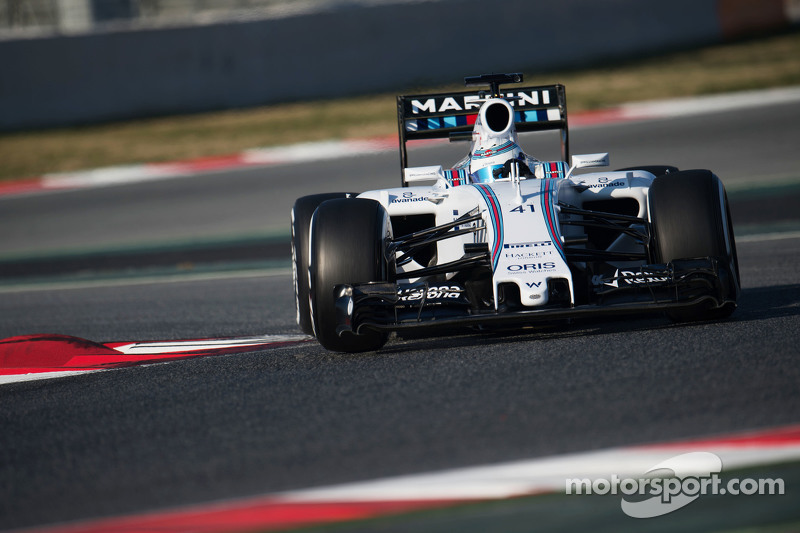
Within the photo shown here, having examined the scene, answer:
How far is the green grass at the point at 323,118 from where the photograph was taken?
1573 cm

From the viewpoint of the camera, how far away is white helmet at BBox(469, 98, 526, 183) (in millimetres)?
6391

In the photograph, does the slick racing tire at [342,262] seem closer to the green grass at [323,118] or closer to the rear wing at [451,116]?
the rear wing at [451,116]

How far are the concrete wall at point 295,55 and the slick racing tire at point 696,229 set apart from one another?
12.1m

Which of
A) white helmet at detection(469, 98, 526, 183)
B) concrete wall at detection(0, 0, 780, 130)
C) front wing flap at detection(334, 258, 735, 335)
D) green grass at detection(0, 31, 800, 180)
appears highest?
concrete wall at detection(0, 0, 780, 130)

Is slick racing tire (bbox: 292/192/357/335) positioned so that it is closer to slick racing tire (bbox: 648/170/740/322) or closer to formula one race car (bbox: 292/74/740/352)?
formula one race car (bbox: 292/74/740/352)

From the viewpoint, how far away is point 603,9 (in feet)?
58.4

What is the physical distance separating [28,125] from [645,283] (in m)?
14.5

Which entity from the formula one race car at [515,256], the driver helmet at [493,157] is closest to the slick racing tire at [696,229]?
the formula one race car at [515,256]

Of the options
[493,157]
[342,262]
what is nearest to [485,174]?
[493,157]

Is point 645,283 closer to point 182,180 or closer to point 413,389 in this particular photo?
point 413,389

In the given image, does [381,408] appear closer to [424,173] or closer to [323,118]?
[424,173]

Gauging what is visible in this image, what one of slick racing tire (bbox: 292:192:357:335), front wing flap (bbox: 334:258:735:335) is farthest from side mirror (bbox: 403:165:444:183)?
front wing flap (bbox: 334:258:735:335)

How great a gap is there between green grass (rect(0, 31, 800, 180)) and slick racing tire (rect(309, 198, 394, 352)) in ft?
33.3

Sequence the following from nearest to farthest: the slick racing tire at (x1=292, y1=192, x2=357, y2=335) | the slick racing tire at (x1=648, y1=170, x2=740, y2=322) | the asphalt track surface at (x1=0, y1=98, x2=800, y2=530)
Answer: the asphalt track surface at (x1=0, y1=98, x2=800, y2=530)
the slick racing tire at (x1=648, y1=170, x2=740, y2=322)
the slick racing tire at (x1=292, y1=192, x2=357, y2=335)
